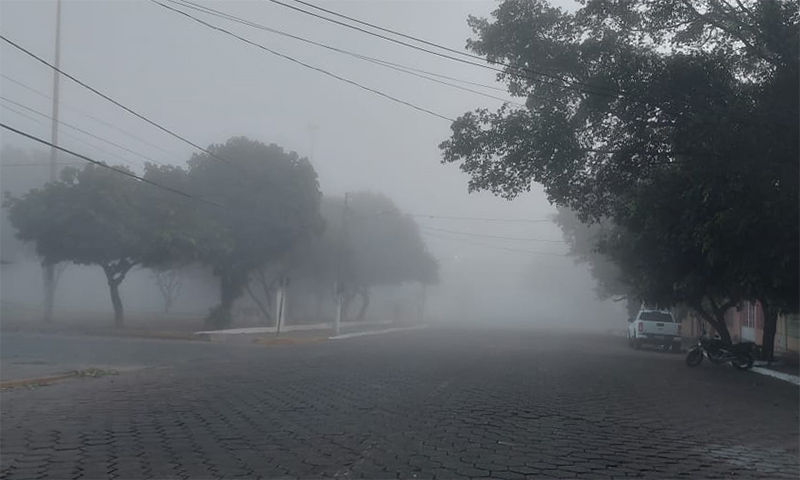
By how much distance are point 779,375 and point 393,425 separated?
16650 millimetres

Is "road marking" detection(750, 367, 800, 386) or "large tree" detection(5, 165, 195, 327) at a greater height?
"large tree" detection(5, 165, 195, 327)

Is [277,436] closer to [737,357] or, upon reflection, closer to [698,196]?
[698,196]

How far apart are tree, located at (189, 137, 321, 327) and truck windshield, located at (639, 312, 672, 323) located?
697 inches

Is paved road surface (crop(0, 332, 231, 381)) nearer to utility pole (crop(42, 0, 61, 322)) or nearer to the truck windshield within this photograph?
utility pole (crop(42, 0, 61, 322))

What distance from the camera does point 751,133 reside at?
55.3 ft

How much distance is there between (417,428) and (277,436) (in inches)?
73.6

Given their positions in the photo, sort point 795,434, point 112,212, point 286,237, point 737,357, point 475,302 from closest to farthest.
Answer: point 795,434
point 737,357
point 112,212
point 286,237
point 475,302

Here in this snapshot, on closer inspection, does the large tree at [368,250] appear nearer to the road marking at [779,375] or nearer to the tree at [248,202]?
the tree at [248,202]

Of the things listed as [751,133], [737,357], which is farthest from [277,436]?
[737,357]

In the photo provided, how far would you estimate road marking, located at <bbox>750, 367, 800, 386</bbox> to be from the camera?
2293 centimetres

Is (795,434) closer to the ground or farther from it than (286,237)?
closer to the ground

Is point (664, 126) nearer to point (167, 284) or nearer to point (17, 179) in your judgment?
point (17, 179)

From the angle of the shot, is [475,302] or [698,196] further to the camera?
[475,302]

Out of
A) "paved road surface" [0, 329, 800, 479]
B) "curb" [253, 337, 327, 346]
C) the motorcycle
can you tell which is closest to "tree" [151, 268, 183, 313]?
"curb" [253, 337, 327, 346]
